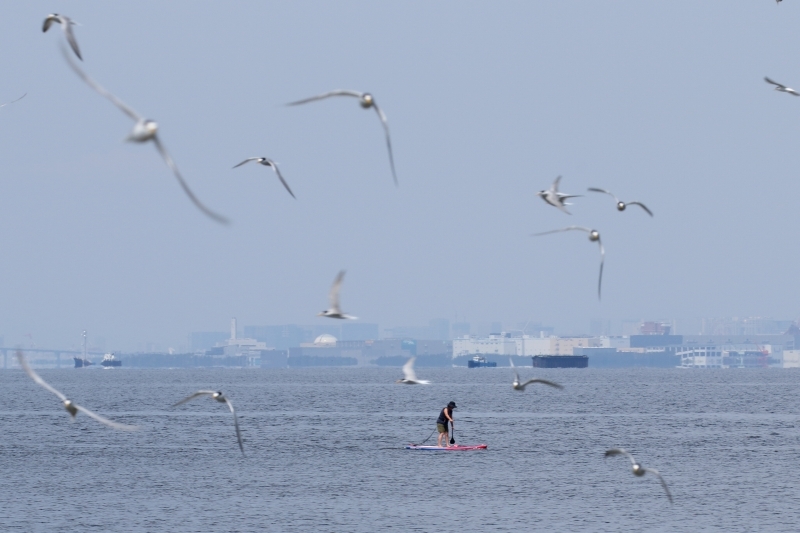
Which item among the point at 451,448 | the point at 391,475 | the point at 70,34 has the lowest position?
the point at 391,475

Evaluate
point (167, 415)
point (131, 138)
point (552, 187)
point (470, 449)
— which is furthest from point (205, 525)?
point (167, 415)

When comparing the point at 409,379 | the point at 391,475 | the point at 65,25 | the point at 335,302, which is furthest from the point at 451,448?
the point at 65,25

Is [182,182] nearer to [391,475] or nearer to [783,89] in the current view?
[783,89]

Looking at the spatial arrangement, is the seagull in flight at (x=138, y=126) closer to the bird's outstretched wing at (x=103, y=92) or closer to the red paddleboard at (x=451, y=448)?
the bird's outstretched wing at (x=103, y=92)

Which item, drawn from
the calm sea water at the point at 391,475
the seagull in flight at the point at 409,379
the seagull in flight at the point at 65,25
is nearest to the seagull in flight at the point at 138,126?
the seagull in flight at the point at 65,25

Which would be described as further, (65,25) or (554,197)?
(554,197)

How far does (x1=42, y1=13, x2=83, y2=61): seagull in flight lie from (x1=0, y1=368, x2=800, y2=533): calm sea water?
29714 mm

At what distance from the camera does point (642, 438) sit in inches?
3615

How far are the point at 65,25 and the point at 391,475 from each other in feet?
157

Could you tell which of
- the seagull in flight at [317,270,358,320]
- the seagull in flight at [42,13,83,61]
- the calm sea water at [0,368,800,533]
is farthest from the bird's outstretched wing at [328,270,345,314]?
the calm sea water at [0,368,800,533]

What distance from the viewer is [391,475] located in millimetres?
67188

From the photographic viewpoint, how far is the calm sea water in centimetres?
5206

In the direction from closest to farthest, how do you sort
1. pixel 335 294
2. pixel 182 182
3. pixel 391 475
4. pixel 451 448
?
pixel 182 182 → pixel 335 294 → pixel 391 475 → pixel 451 448

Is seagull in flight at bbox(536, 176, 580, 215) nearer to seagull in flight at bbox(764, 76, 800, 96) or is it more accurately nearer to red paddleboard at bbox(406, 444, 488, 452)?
seagull in flight at bbox(764, 76, 800, 96)
